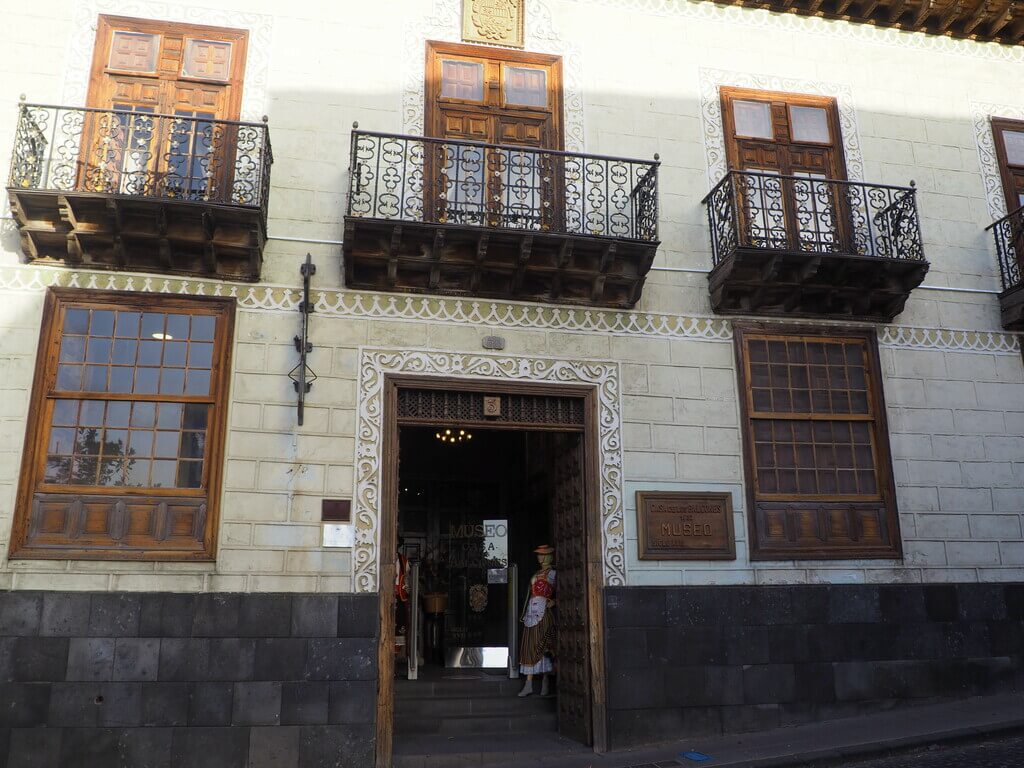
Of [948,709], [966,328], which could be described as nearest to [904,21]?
[966,328]

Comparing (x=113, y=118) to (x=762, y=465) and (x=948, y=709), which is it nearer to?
(x=762, y=465)

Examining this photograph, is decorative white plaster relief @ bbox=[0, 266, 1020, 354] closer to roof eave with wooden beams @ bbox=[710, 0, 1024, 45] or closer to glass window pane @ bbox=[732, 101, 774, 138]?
glass window pane @ bbox=[732, 101, 774, 138]

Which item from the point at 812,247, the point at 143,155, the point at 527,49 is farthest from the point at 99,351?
the point at 812,247

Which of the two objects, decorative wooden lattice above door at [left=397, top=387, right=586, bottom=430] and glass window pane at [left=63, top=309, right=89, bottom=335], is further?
decorative wooden lattice above door at [left=397, top=387, right=586, bottom=430]

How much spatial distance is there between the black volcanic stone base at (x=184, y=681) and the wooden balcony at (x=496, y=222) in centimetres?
337

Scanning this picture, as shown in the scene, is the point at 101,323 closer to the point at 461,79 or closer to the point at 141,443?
the point at 141,443

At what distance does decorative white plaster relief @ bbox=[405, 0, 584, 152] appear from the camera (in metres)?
9.38

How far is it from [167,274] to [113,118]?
168 centimetres

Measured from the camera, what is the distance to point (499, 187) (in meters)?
9.23

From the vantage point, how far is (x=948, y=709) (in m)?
8.68

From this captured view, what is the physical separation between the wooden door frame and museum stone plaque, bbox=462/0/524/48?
13.2ft

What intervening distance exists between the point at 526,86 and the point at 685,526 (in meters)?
5.21

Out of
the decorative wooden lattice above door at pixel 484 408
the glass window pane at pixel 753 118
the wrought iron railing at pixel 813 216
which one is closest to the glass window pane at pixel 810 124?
the glass window pane at pixel 753 118

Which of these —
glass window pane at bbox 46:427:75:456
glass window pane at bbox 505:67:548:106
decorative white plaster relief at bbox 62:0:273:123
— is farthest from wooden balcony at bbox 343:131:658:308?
glass window pane at bbox 46:427:75:456
